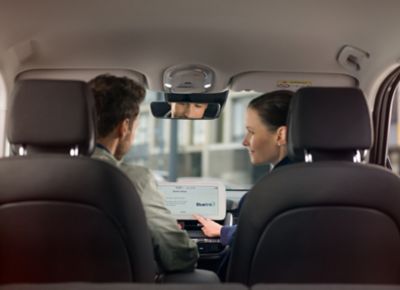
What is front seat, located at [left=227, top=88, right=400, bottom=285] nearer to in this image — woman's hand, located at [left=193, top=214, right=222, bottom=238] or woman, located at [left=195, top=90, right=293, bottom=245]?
woman, located at [left=195, top=90, right=293, bottom=245]

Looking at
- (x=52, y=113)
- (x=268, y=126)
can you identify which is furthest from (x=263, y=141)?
(x=52, y=113)

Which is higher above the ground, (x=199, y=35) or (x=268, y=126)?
(x=199, y=35)

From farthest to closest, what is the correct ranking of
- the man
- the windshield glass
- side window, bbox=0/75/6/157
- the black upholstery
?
the windshield glass
side window, bbox=0/75/6/157
the man
the black upholstery

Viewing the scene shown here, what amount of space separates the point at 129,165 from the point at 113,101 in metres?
0.28

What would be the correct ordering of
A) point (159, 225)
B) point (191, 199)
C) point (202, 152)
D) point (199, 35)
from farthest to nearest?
point (202, 152) < point (191, 199) < point (199, 35) < point (159, 225)

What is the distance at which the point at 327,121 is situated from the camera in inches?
86.1

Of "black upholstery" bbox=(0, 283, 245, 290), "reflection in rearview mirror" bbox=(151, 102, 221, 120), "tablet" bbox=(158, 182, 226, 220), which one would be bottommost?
"tablet" bbox=(158, 182, 226, 220)

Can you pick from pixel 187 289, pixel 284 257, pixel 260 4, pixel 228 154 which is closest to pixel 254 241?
pixel 284 257

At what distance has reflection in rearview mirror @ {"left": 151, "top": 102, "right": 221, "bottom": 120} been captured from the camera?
12.2 ft

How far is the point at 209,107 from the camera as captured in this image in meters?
3.75

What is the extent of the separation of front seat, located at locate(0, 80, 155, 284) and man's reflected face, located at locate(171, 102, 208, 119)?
1.60 meters

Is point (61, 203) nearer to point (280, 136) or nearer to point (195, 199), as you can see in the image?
point (280, 136)

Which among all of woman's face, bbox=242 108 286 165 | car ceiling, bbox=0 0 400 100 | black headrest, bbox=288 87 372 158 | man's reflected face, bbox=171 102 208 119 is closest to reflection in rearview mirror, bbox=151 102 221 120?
man's reflected face, bbox=171 102 208 119

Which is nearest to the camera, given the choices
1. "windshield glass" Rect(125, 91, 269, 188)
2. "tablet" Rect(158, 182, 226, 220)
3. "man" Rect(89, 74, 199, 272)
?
"man" Rect(89, 74, 199, 272)
